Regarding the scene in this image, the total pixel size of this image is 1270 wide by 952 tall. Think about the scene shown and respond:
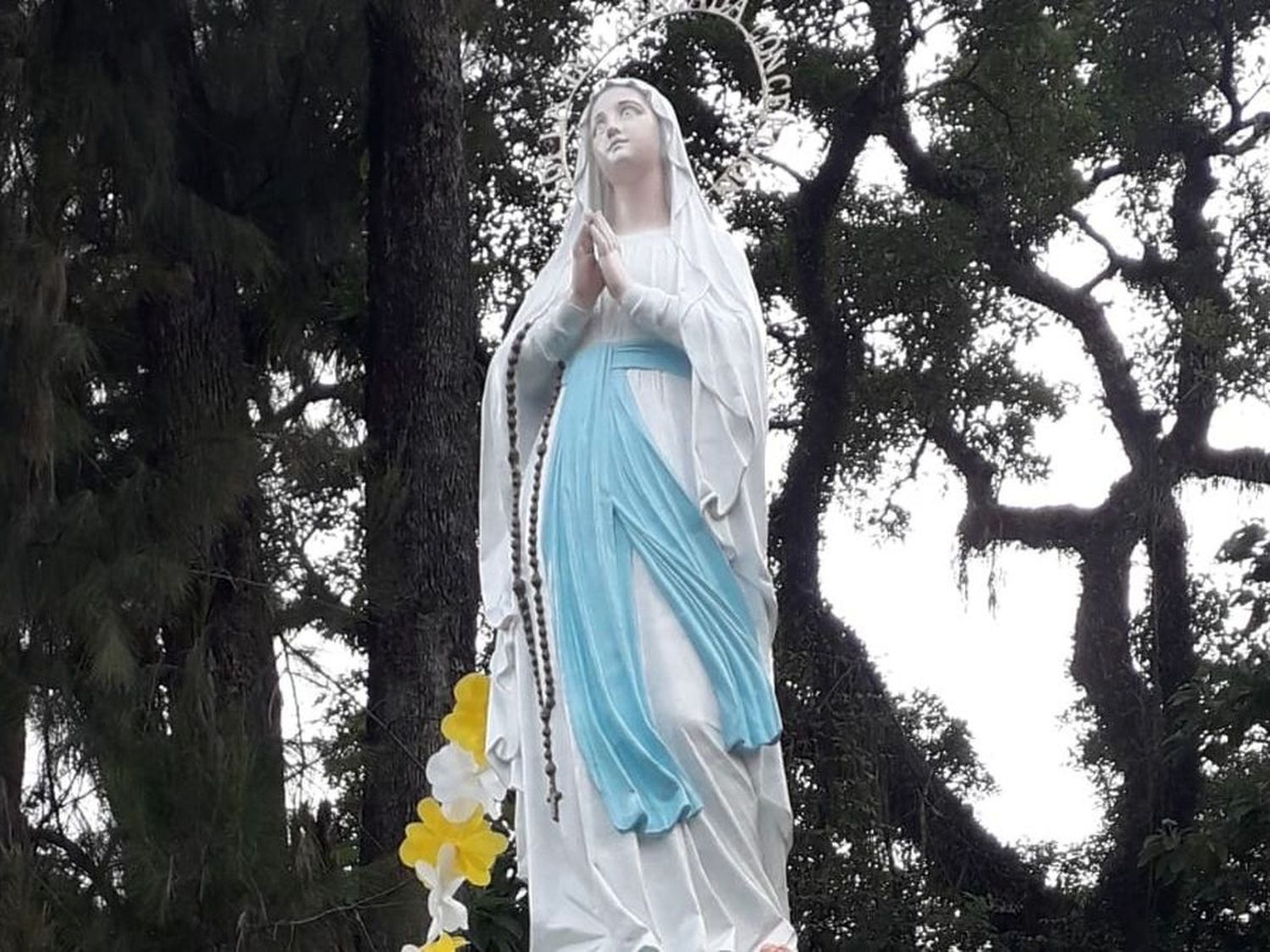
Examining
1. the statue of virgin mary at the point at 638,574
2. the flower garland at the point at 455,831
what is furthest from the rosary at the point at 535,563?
the flower garland at the point at 455,831

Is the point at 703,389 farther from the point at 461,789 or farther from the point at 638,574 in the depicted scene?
the point at 461,789

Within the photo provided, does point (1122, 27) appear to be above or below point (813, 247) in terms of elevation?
above

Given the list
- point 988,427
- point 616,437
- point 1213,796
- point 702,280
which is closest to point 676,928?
point 616,437

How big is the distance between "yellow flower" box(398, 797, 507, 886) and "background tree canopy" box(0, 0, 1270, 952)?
109 cm

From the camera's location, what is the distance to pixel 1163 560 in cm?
1108

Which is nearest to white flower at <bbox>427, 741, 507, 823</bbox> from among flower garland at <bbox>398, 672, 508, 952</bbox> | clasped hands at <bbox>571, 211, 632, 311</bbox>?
flower garland at <bbox>398, 672, 508, 952</bbox>

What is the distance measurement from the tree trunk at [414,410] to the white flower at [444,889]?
2184 millimetres

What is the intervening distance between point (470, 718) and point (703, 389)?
36.9 inches

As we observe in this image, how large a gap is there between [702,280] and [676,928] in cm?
137

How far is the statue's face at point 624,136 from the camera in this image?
17.5 feet

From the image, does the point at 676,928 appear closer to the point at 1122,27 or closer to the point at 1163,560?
the point at 1163,560

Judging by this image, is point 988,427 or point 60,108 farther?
point 988,427

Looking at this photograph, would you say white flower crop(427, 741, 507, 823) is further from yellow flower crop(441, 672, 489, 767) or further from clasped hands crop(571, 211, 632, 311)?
clasped hands crop(571, 211, 632, 311)

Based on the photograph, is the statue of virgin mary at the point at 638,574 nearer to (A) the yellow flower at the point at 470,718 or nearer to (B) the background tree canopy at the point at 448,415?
(A) the yellow flower at the point at 470,718
